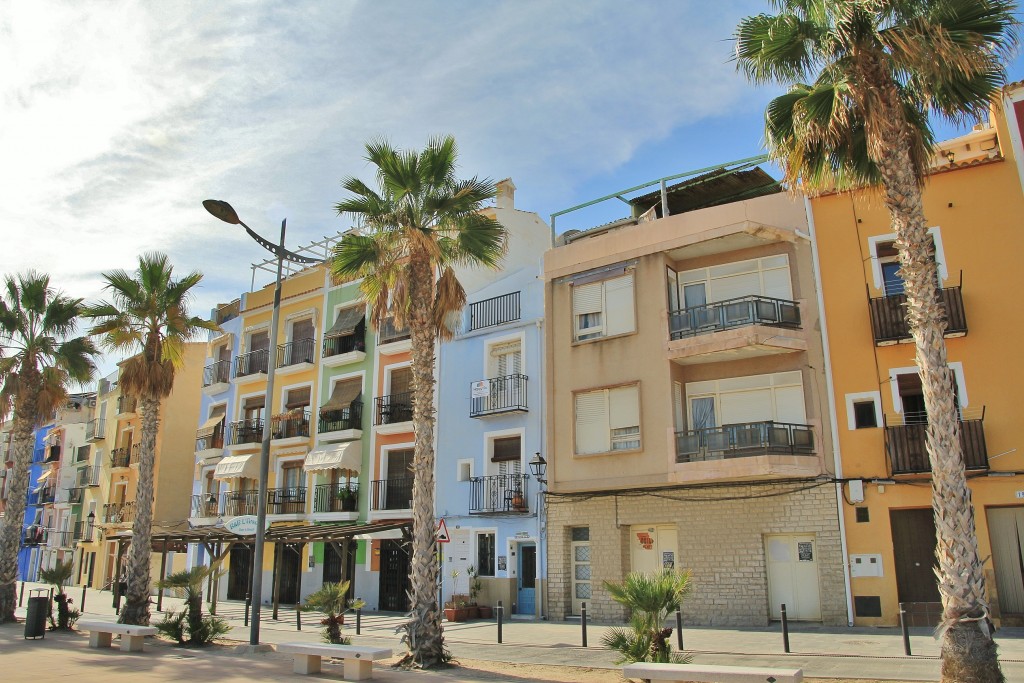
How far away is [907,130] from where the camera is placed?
1240cm

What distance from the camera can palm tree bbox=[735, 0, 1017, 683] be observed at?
1038cm

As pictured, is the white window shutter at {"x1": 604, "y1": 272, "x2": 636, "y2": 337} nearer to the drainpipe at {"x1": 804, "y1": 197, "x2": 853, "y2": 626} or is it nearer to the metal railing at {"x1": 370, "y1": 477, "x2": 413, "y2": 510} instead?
the drainpipe at {"x1": 804, "y1": 197, "x2": 853, "y2": 626}

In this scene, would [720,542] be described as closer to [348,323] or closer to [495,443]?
[495,443]

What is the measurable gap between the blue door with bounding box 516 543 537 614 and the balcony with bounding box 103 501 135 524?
25967mm

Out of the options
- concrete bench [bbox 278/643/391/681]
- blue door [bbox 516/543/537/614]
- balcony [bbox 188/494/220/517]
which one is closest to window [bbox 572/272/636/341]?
blue door [bbox 516/543/537/614]

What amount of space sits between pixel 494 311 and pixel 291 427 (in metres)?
10.8

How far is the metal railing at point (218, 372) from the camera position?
36.8 meters

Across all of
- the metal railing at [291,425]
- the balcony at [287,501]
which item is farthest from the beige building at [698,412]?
the metal railing at [291,425]

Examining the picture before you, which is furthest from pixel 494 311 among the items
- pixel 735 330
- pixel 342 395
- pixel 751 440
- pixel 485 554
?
pixel 751 440

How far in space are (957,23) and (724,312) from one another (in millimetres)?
9843

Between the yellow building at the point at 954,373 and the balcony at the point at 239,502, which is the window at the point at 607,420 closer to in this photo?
the yellow building at the point at 954,373

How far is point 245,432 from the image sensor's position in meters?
34.1

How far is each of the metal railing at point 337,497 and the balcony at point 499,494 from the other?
226 inches

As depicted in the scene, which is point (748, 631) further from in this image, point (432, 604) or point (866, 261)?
point (866, 261)
